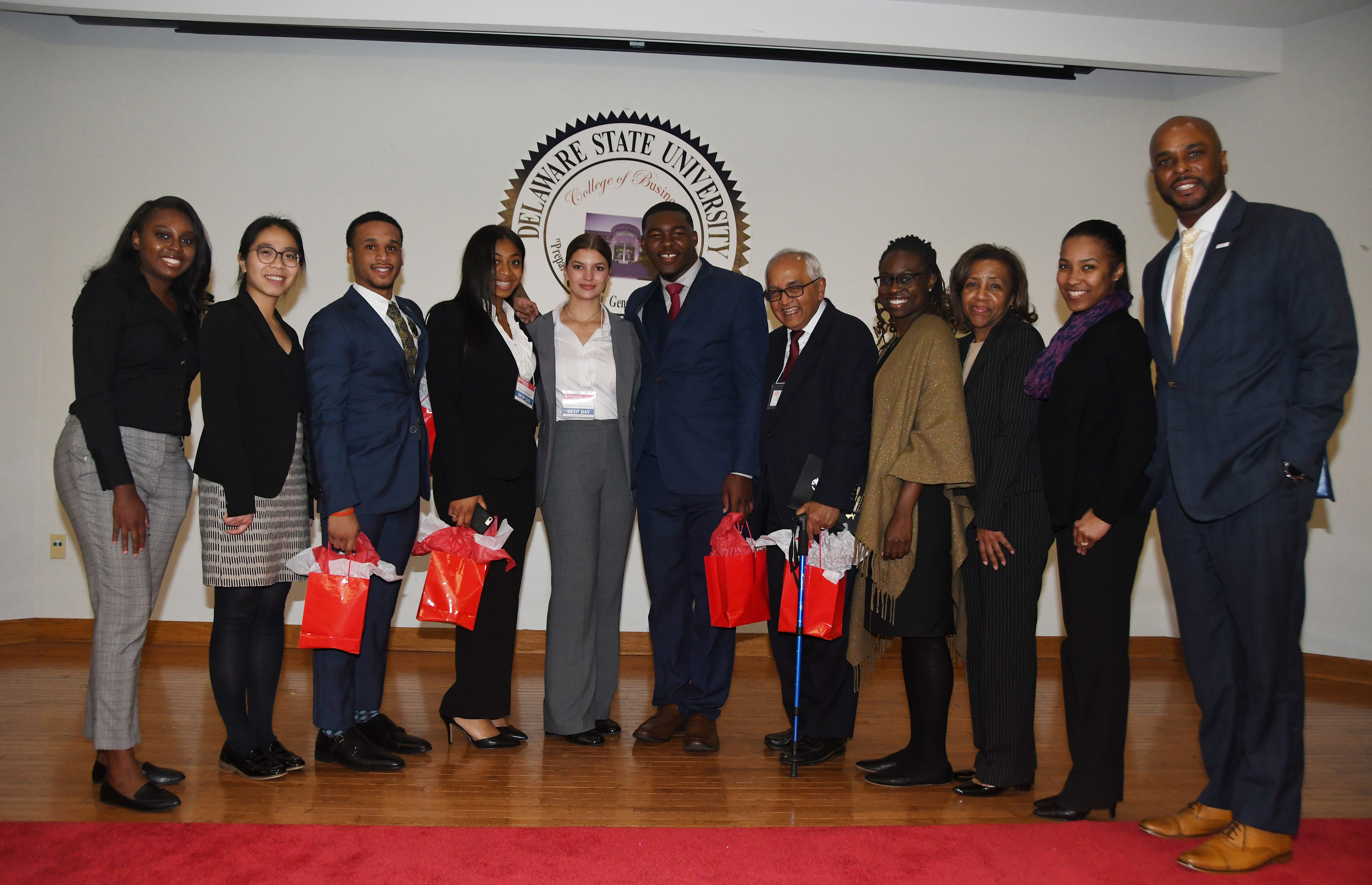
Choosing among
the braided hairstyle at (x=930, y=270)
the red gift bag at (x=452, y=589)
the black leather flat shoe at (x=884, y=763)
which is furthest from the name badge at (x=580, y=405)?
the black leather flat shoe at (x=884, y=763)

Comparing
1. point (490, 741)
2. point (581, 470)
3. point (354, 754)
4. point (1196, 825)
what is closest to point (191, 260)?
point (581, 470)

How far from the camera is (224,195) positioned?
204 inches

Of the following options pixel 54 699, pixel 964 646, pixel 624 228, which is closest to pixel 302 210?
pixel 624 228

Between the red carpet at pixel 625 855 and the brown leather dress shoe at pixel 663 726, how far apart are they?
2.71ft

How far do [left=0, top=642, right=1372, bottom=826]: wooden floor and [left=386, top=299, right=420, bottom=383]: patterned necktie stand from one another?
144cm

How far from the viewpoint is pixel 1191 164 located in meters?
2.61

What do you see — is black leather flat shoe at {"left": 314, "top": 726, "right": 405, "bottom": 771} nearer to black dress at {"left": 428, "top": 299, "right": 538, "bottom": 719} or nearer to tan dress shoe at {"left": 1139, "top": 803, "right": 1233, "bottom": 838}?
black dress at {"left": 428, "top": 299, "right": 538, "bottom": 719}

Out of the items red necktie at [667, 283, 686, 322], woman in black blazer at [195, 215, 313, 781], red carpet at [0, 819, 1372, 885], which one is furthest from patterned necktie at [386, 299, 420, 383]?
red carpet at [0, 819, 1372, 885]

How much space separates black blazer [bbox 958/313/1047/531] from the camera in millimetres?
2904

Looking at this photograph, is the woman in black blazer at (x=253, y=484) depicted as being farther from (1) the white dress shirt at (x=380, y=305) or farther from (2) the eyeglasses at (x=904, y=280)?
(2) the eyeglasses at (x=904, y=280)

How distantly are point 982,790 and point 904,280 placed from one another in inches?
Result: 68.9

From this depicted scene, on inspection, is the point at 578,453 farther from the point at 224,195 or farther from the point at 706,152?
the point at 224,195

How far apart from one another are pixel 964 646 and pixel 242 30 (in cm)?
495

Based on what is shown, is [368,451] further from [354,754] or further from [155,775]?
[155,775]
